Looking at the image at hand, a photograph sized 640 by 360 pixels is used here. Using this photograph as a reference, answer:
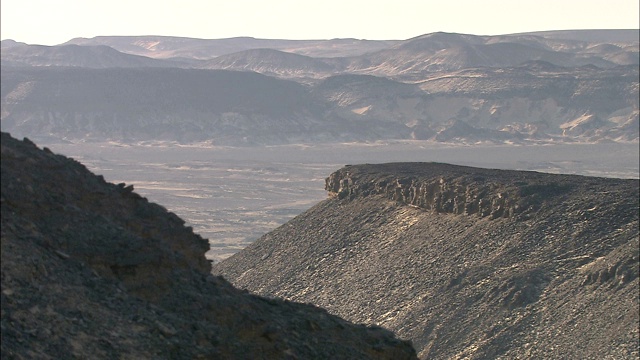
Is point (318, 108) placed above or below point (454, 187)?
above

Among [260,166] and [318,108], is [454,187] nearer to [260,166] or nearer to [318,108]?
[260,166]

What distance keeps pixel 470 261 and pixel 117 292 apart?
26.9 meters

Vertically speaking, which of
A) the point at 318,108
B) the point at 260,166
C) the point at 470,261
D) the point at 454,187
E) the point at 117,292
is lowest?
the point at 260,166

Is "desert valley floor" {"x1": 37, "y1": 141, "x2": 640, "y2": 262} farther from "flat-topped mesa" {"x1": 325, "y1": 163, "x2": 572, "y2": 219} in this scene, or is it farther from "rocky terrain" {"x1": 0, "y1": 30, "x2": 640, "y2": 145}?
"flat-topped mesa" {"x1": 325, "y1": 163, "x2": 572, "y2": 219}

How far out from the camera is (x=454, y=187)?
138 feet

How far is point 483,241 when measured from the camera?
39.1 metres

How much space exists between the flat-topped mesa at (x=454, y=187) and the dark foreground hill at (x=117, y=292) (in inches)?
1050

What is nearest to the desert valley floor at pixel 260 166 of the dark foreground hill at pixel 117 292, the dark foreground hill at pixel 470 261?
the dark foreground hill at pixel 470 261

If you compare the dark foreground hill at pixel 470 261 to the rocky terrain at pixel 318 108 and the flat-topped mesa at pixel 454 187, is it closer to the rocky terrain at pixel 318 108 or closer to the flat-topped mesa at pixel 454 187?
the flat-topped mesa at pixel 454 187

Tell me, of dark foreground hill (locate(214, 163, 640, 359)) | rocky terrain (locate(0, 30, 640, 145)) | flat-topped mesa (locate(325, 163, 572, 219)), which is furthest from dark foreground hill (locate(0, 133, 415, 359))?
rocky terrain (locate(0, 30, 640, 145))

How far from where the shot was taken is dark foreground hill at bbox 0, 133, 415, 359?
10984 millimetres

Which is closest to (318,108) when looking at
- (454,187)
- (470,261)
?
(454,187)

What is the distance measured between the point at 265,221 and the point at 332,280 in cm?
6084

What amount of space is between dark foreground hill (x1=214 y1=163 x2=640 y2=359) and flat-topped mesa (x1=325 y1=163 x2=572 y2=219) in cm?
5
